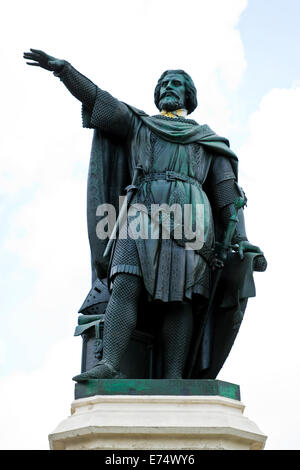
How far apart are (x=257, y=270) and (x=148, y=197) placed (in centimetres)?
137

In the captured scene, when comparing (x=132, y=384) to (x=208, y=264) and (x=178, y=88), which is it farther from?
(x=178, y=88)

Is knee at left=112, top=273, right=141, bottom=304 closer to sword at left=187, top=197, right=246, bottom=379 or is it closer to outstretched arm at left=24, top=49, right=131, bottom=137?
sword at left=187, top=197, right=246, bottom=379

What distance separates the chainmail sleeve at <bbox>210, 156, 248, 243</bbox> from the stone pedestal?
6.67ft

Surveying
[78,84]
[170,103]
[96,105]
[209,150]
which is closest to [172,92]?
[170,103]

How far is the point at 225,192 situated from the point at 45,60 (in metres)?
2.40

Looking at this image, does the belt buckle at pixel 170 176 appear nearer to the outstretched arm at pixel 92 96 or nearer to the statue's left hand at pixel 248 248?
the outstretched arm at pixel 92 96

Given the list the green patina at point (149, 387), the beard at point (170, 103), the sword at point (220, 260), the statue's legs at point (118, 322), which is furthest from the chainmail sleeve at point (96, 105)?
the green patina at point (149, 387)

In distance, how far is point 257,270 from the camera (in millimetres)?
8945

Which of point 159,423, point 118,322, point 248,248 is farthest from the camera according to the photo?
point 248,248

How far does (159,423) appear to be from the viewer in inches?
296

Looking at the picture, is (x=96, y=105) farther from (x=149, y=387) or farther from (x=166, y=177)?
(x=149, y=387)

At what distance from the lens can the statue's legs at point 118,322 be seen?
8.18 m

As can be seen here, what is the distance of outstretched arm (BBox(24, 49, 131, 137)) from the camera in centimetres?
894

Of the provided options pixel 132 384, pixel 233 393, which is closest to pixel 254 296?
pixel 233 393
